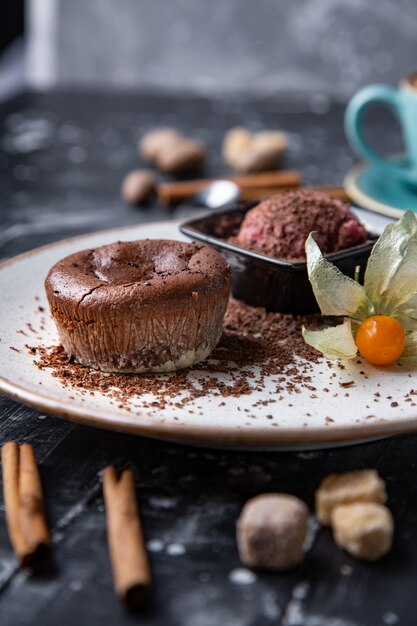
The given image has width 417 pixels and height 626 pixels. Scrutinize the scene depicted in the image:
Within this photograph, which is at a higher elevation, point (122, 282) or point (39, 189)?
point (122, 282)

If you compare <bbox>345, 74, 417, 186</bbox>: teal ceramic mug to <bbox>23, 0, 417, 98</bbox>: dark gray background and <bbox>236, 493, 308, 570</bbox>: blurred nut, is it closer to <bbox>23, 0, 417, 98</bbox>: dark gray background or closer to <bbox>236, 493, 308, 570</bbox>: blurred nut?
<bbox>236, 493, 308, 570</bbox>: blurred nut

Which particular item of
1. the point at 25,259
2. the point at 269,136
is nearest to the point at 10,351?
the point at 25,259

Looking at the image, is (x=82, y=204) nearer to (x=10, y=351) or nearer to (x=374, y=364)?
(x=10, y=351)

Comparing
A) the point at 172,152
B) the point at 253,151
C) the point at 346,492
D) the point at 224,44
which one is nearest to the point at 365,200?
the point at 253,151

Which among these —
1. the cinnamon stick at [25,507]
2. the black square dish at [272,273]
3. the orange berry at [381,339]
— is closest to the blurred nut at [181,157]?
the black square dish at [272,273]

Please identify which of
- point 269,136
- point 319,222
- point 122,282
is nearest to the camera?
point 122,282

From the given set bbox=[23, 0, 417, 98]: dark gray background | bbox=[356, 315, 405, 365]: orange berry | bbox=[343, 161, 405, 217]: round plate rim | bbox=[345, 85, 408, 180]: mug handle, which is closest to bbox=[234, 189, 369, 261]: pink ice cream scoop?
bbox=[356, 315, 405, 365]: orange berry
